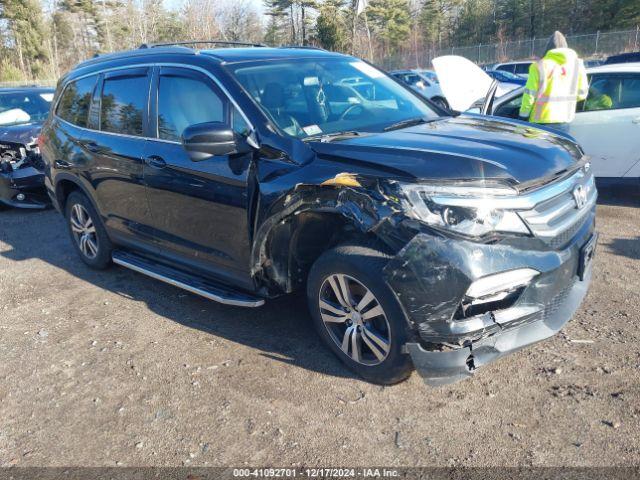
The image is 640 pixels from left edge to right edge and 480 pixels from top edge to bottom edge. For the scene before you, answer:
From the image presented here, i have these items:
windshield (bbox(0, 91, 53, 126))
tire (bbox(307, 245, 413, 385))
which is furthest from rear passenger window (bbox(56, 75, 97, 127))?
windshield (bbox(0, 91, 53, 126))

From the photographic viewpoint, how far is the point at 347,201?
3066 mm

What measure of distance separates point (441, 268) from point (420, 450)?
0.91m

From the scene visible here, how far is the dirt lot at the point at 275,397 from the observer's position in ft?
9.34

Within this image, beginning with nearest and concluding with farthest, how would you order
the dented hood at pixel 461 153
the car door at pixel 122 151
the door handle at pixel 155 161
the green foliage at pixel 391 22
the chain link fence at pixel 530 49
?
the dented hood at pixel 461 153
the door handle at pixel 155 161
the car door at pixel 122 151
the chain link fence at pixel 530 49
the green foliage at pixel 391 22

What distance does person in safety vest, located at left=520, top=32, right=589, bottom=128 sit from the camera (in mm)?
6363

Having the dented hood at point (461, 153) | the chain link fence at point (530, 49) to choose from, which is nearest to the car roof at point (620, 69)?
the dented hood at point (461, 153)

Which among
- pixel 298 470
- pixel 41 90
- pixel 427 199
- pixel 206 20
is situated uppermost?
pixel 206 20

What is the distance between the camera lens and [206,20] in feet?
132

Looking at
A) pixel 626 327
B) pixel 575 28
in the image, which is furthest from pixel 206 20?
pixel 626 327

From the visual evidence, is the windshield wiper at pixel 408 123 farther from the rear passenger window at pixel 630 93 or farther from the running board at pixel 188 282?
the rear passenger window at pixel 630 93

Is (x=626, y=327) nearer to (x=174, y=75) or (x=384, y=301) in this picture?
(x=384, y=301)

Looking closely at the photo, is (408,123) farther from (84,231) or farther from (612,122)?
(612,122)

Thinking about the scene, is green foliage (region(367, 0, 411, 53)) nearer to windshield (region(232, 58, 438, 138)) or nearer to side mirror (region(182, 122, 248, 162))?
windshield (region(232, 58, 438, 138))

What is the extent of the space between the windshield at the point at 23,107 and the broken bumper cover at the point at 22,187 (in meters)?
1.43
